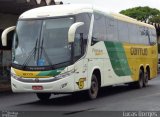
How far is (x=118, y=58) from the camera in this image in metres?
20.0

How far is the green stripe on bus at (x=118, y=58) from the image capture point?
62.6 feet

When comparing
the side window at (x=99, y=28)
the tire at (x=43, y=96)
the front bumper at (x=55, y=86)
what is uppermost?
the side window at (x=99, y=28)

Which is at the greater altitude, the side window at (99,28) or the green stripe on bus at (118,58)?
the side window at (99,28)

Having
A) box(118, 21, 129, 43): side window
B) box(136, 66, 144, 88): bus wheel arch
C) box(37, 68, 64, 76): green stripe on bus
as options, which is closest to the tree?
box(136, 66, 144, 88): bus wheel arch

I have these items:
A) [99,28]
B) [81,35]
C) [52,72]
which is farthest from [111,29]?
[52,72]

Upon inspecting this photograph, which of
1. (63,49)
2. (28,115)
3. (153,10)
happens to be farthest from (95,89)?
(153,10)

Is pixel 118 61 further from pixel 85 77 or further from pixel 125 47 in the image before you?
pixel 85 77

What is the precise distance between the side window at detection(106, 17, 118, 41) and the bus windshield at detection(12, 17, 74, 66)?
3.27 meters

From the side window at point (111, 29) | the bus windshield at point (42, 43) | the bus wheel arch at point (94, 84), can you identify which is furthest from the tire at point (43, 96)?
the side window at point (111, 29)

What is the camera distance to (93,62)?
1706 centimetres

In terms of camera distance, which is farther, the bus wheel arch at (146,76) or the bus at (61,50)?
the bus wheel arch at (146,76)

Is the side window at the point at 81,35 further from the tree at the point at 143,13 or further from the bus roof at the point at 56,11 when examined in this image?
the tree at the point at 143,13

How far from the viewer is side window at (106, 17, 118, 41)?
62.3 feet

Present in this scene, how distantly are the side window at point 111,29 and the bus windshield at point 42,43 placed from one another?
3.27m
